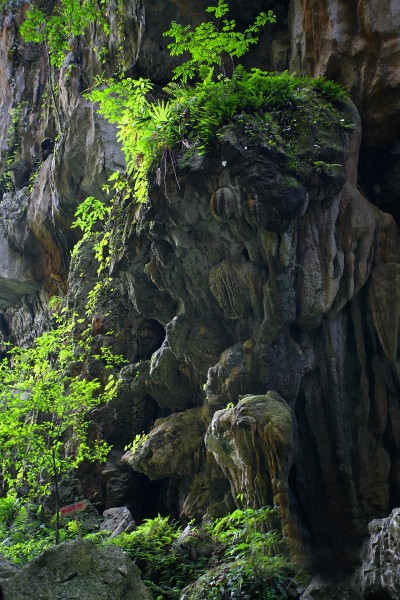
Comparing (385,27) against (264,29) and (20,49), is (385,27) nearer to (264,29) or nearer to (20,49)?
(264,29)

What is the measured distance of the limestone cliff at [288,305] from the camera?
26.0 feet

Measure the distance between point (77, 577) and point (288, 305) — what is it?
4381mm

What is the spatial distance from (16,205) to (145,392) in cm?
755

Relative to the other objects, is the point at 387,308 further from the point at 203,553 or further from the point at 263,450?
the point at 203,553

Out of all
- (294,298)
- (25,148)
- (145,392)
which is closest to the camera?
(294,298)

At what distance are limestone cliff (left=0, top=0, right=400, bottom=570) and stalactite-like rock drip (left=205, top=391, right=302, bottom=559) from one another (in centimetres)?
2

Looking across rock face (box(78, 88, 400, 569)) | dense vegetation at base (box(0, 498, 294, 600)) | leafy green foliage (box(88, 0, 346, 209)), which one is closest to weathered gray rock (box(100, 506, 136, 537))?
dense vegetation at base (box(0, 498, 294, 600))

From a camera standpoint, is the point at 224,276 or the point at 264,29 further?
the point at 264,29

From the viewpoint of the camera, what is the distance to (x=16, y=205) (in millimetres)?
15930

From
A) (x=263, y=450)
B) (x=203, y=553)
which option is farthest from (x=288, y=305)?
(x=203, y=553)

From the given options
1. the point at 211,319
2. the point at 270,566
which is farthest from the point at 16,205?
the point at 270,566

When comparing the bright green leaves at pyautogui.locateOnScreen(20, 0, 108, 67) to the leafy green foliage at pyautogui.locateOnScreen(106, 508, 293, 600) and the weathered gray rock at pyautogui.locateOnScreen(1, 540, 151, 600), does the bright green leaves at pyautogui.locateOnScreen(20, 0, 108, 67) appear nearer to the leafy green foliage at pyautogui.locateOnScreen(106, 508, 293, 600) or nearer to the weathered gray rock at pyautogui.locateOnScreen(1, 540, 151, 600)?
the leafy green foliage at pyautogui.locateOnScreen(106, 508, 293, 600)

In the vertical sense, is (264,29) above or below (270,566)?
above

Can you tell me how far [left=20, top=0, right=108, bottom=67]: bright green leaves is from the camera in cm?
1300
